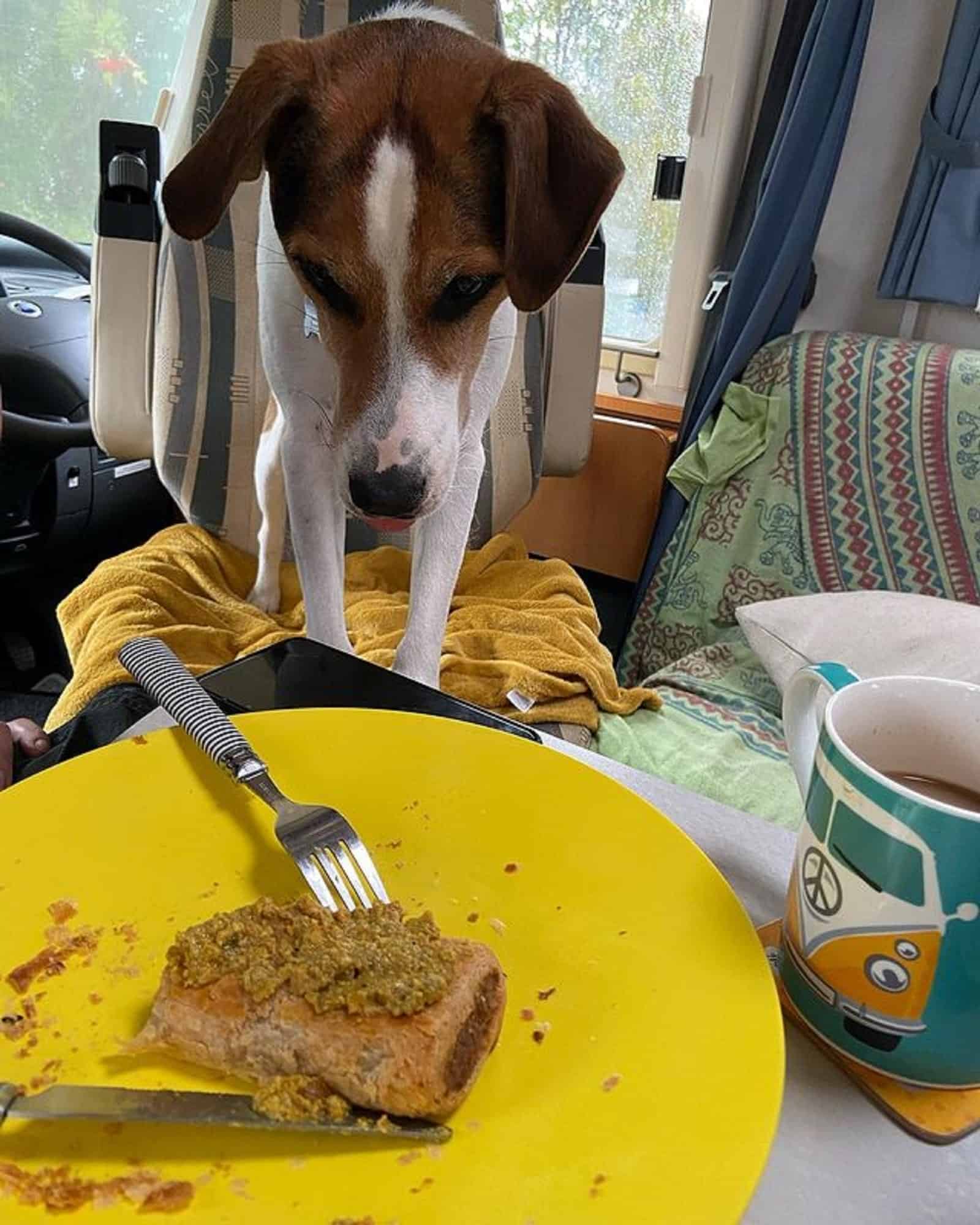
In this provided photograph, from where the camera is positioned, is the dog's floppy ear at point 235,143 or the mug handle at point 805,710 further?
the dog's floppy ear at point 235,143

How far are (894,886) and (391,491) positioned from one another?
1.73 ft

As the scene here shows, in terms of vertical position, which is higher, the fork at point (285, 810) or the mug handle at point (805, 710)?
the mug handle at point (805, 710)

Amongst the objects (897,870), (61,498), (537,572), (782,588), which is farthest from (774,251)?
(897,870)

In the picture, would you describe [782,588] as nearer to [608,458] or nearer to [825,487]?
[825,487]

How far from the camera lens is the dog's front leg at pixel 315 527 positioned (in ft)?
3.55

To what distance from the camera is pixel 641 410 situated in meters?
2.09

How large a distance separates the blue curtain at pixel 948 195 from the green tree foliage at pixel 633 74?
0.51 metres

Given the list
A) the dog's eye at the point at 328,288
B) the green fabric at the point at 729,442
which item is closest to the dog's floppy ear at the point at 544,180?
the dog's eye at the point at 328,288

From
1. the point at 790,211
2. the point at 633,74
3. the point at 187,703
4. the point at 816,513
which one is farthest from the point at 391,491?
the point at 633,74

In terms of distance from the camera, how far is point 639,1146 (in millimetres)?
372

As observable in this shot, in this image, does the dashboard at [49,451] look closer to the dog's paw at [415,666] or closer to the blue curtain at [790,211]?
the dog's paw at [415,666]

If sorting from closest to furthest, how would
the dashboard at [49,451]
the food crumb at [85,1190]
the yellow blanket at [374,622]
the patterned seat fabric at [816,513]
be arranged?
1. the food crumb at [85,1190]
2. the yellow blanket at [374,622]
3. the patterned seat fabric at [816,513]
4. the dashboard at [49,451]

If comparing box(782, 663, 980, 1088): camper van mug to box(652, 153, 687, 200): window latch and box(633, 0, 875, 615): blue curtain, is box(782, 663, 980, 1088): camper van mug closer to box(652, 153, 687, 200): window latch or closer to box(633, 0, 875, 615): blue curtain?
box(633, 0, 875, 615): blue curtain

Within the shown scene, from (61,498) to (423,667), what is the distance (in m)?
1.09
